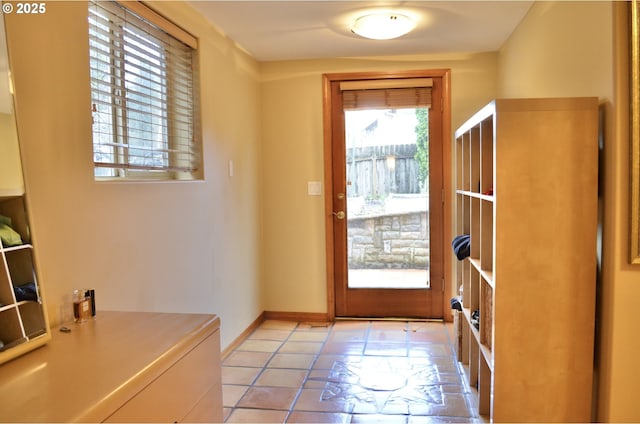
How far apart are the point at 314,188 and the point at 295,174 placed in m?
0.21

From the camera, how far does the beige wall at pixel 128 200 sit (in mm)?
1571

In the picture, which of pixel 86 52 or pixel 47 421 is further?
pixel 86 52

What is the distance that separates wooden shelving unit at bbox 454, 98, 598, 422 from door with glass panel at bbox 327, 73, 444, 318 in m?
1.99

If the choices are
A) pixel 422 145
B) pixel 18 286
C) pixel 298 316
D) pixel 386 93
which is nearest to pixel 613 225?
pixel 18 286

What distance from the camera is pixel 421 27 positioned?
307 centimetres

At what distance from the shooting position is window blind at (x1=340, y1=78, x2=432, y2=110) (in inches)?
150

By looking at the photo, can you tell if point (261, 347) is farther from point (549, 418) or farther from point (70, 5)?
point (70, 5)

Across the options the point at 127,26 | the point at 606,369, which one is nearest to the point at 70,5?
the point at 127,26

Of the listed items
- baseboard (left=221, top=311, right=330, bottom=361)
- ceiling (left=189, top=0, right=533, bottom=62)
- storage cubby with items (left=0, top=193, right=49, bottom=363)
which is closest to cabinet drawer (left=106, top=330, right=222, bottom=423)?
storage cubby with items (left=0, top=193, right=49, bottom=363)

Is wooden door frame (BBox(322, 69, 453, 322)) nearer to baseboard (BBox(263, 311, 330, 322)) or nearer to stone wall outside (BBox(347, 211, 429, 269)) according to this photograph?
baseboard (BBox(263, 311, 330, 322))

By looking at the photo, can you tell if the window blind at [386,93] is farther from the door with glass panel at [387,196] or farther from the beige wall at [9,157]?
the beige wall at [9,157]

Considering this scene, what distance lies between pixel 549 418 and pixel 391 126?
102 inches

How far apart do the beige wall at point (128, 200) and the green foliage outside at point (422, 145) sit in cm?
142

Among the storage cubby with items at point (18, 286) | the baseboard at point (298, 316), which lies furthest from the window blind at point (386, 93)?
the storage cubby with items at point (18, 286)
